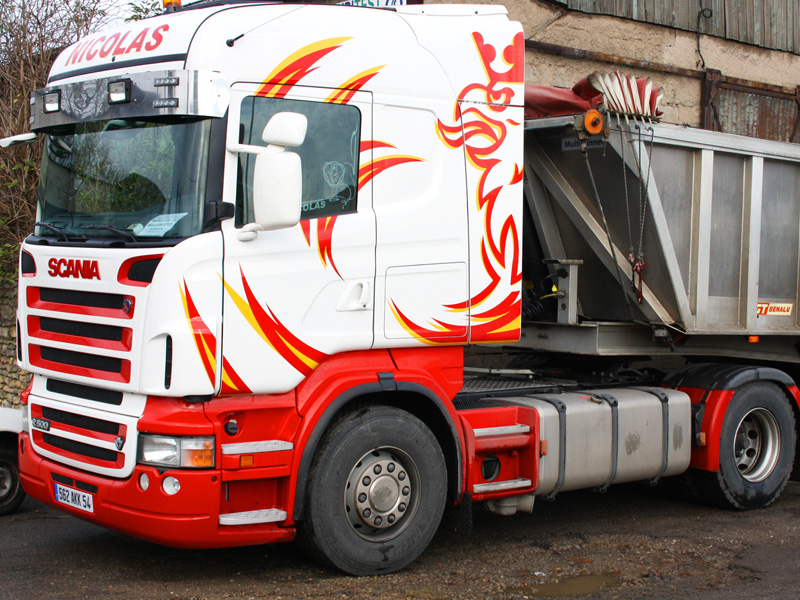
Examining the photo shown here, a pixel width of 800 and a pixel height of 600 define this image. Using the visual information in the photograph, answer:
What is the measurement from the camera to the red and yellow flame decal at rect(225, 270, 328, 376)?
4.75 meters

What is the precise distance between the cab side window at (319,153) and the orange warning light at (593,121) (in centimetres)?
197

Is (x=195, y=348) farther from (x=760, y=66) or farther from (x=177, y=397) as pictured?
(x=760, y=66)

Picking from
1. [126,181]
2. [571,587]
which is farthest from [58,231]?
[571,587]

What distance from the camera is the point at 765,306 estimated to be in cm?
745

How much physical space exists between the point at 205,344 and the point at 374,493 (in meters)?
1.34

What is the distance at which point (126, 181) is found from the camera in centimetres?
491

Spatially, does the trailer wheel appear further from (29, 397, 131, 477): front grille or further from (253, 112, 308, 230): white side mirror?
(29, 397, 131, 477): front grille

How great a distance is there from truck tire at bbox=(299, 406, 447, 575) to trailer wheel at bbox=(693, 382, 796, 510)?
278cm

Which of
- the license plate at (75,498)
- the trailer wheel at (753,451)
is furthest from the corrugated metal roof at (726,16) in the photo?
the license plate at (75,498)

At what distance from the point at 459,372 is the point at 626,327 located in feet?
6.58

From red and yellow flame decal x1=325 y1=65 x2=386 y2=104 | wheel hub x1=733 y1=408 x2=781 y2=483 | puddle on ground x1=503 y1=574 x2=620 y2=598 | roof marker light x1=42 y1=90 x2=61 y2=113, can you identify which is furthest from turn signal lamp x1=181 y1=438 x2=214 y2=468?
wheel hub x1=733 y1=408 x2=781 y2=483

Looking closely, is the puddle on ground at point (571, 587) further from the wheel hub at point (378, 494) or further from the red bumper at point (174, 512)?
the red bumper at point (174, 512)

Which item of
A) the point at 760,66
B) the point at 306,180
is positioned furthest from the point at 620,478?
the point at 760,66

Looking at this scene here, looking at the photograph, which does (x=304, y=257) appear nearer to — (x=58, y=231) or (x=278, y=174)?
(x=278, y=174)
